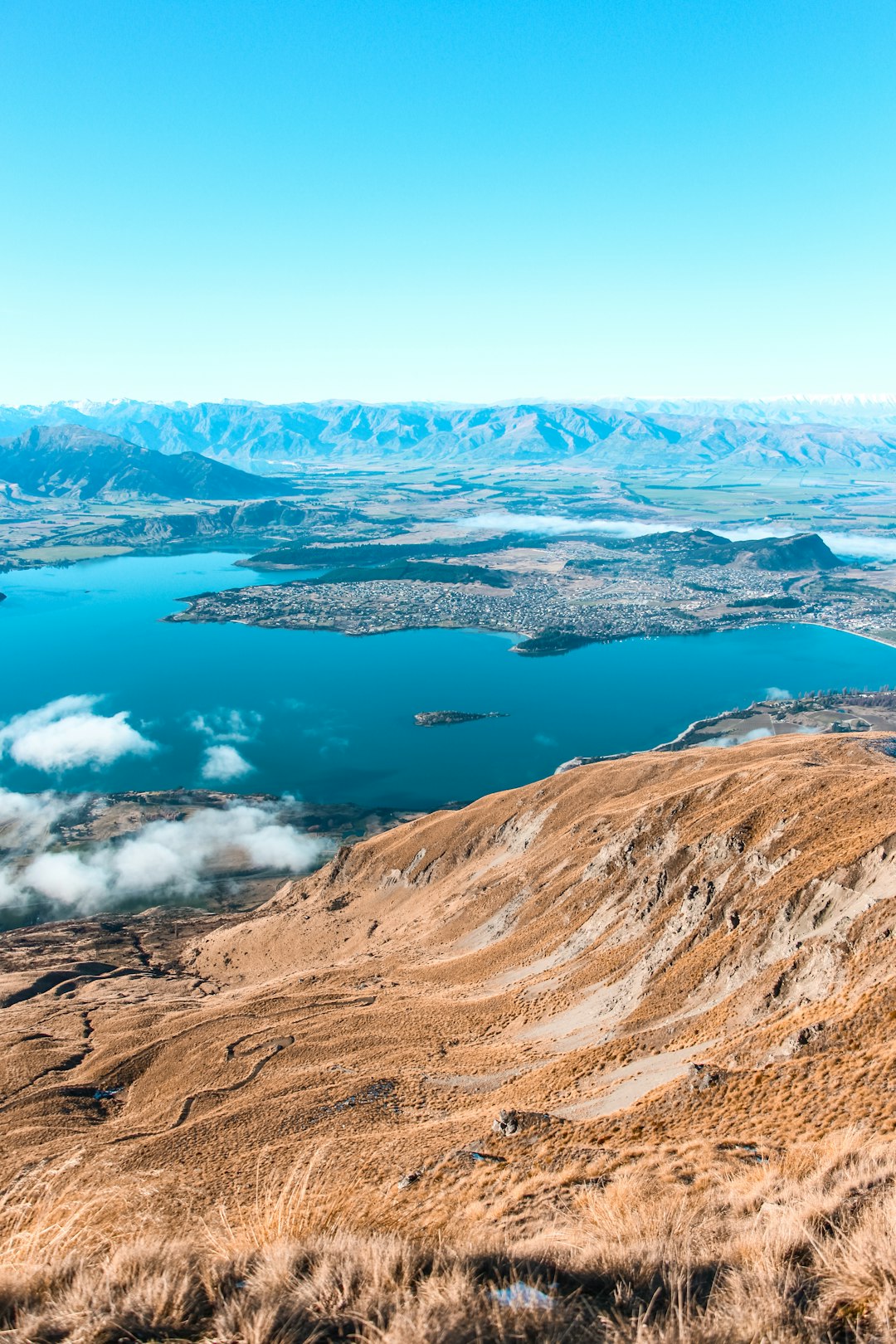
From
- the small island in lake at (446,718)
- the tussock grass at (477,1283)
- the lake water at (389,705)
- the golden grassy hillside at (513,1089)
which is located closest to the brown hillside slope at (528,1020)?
the golden grassy hillside at (513,1089)

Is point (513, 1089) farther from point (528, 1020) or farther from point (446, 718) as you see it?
point (446, 718)

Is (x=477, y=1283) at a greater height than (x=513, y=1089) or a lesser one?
greater

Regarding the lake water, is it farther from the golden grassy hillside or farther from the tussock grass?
the tussock grass

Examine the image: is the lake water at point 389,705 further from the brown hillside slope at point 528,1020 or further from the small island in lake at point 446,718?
the brown hillside slope at point 528,1020

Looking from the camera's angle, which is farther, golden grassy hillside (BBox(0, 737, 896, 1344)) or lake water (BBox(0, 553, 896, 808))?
lake water (BBox(0, 553, 896, 808))

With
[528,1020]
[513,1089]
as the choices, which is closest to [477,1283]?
[513,1089]

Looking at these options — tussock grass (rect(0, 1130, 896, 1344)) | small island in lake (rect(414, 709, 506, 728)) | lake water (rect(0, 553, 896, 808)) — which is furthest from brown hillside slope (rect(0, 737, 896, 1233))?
small island in lake (rect(414, 709, 506, 728))
